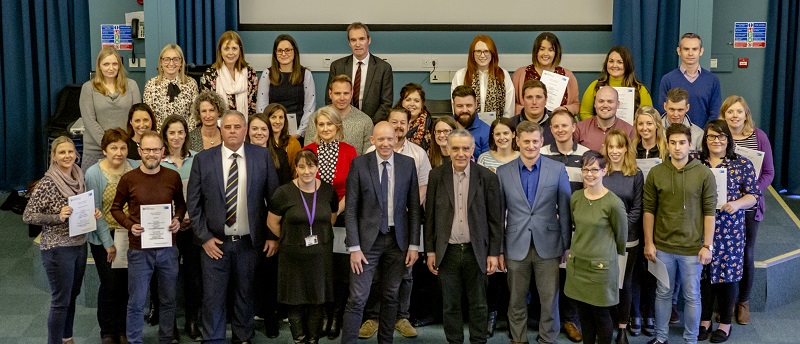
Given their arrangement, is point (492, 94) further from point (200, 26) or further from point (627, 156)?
point (200, 26)

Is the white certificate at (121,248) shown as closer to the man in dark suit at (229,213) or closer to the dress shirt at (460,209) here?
the man in dark suit at (229,213)

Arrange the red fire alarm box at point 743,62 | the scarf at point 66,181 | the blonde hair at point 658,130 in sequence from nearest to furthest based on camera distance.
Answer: the scarf at point 66,181, the blonde hair at point 658,130, the red fire alarm box at point 743,62

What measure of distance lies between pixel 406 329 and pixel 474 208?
3.51 ft

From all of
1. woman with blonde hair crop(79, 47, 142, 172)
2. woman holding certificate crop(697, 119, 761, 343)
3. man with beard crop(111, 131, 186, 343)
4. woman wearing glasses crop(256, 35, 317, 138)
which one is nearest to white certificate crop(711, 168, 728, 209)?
woman holding certificate crop(697, 119, 761, 343)

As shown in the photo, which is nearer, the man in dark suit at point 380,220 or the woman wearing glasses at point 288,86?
the man in dark suit at point 380,220

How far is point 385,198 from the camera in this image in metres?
5.02

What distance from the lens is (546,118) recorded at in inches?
229

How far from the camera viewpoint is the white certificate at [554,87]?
6051 millimetres

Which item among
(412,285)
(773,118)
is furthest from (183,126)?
(773,118)

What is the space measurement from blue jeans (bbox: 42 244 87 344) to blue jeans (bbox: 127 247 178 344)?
0.95ft

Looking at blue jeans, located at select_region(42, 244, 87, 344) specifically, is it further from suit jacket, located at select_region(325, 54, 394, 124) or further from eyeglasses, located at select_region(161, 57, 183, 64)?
suit jacket, located at select_region(325, 54, 394, 124)

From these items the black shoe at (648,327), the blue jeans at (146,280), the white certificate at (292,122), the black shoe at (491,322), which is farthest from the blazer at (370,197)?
→ the black shoe at (648,327)

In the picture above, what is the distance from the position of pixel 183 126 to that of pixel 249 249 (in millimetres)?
818

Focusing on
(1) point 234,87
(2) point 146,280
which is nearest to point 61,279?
(2) point 146,280
